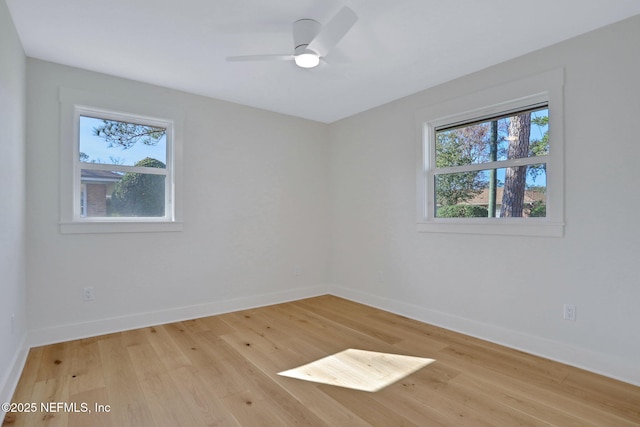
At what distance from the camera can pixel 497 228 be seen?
2969mm

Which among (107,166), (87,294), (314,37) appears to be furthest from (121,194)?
(314,37)

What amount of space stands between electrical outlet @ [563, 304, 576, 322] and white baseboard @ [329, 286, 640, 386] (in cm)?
21

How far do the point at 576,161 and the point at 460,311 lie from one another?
165cm

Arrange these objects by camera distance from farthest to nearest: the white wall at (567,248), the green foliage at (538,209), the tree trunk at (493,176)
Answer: the tree trunk at (493,176) → the green foliage at (538,209) → the white wall at (567,248)

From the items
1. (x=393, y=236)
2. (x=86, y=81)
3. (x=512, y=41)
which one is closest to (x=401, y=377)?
(x=393, y=236)

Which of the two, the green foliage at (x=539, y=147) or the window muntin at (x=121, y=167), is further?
the window muntin at (x=121, y=167)

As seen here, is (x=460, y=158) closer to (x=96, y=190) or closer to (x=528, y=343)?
(x=528, y=343)

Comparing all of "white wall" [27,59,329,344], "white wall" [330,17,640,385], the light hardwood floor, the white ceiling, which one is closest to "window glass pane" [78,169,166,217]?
"white wall" [27,59,329,344]

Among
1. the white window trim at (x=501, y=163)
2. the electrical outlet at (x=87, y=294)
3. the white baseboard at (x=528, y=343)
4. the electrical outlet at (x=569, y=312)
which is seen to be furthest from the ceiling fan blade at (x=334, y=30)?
the electrical outlet at (x=87, y=294)

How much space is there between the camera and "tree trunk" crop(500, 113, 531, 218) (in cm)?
289

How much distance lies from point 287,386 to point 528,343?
2033 millimetres

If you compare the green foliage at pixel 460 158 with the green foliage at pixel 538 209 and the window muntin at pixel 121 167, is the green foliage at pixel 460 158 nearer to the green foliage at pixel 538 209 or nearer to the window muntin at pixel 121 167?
the green foliage at pixel 538 209

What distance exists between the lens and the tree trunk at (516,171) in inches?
114

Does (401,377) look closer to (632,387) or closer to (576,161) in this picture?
(632,387)
